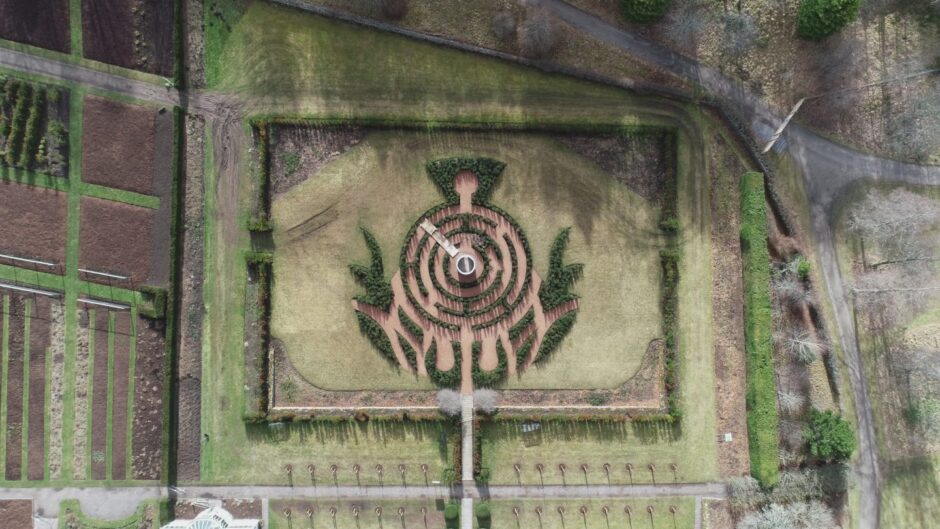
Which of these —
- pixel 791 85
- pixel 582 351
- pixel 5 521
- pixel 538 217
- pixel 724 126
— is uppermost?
pixel 791 85

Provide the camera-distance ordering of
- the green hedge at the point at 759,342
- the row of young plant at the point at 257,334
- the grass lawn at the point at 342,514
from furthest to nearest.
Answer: the grass lawn at the point at 342,514 < the row of young plant at the point at 257,334 < the green hedge at the point at 759,342

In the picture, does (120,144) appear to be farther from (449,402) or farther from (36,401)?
(449,402)

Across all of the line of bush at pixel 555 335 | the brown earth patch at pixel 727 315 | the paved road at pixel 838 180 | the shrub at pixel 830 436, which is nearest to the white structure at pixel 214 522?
the line of bush at pixel 555 335

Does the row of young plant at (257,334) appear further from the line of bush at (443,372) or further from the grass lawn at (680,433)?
the grass lawn at (680,433)

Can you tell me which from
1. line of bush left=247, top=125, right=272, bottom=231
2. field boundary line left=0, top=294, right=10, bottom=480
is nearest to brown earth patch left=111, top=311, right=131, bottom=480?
field boundary line left=0, top=294, right=10, bottom=480

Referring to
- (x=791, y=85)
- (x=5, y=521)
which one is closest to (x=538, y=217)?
(x=791, y=85)

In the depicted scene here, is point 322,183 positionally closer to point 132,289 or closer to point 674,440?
point 132,289

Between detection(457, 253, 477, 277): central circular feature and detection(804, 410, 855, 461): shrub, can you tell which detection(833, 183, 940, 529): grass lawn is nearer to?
detection(804, 410, 855, 461): shrub
